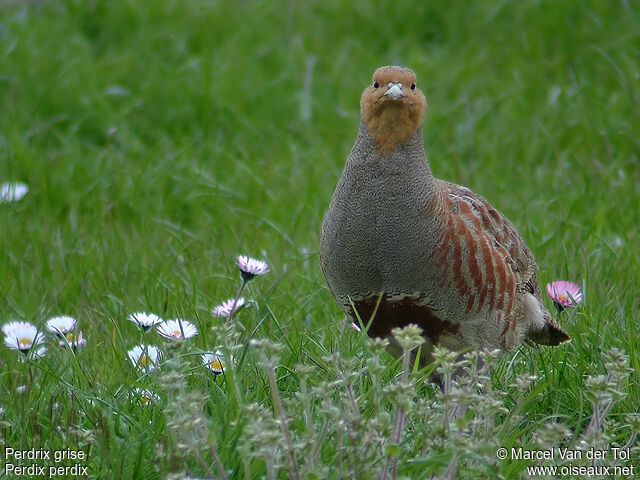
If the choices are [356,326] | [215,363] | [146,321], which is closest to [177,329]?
[146,321]

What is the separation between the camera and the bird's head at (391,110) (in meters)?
3.39

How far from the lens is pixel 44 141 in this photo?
608cm

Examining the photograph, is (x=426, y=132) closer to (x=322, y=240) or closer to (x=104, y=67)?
(x=104, y=67)

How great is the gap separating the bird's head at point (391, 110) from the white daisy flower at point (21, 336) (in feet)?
4.42

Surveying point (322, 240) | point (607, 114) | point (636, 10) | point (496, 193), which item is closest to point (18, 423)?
point (322, 240)

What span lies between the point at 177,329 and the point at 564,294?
1.48m

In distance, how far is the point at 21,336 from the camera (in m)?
3.64

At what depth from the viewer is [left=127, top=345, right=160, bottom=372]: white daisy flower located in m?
3.40

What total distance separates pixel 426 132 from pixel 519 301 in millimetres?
2556

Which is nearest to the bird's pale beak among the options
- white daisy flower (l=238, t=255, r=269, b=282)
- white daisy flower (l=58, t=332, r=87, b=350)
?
white daisy flower (l=238, t=255, r=269, b=282)

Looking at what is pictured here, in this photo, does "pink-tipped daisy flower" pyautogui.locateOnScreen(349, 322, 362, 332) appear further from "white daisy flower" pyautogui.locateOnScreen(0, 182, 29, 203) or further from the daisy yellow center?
"white daisy flower" pyautogui.locateOnScreen(0, 182, 29, 203)

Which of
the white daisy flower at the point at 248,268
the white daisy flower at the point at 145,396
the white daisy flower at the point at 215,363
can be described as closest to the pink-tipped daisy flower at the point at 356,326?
the white daisy flower at the point at 248,268

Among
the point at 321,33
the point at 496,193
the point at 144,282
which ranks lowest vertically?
the point at 144,282

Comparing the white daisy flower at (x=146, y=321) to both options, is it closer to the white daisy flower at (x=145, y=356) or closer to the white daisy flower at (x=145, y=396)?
the white daisy flower at (x=145, y=356)
